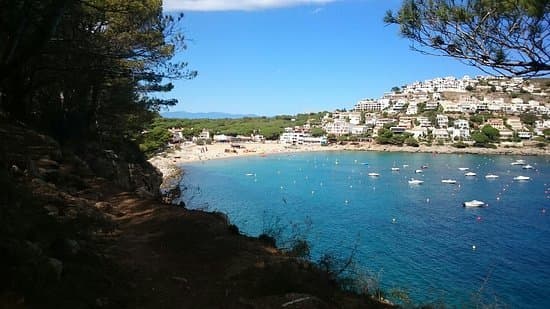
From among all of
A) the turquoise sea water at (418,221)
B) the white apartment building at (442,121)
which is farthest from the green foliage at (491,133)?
the turquoise sea water at (418,221)

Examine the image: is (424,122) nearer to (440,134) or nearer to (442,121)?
(442,121)

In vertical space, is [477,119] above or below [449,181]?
above

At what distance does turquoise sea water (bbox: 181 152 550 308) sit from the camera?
17344 mm

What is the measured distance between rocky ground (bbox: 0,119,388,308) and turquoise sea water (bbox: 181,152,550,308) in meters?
2.00

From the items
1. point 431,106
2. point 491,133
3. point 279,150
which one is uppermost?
point 431,106

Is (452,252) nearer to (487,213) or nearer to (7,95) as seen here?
(487,213)

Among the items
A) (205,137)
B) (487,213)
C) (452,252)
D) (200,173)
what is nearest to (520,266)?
(452,252)

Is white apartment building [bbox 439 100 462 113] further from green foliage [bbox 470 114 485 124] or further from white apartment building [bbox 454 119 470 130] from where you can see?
white apartment building [bbox 454 119 470 130]

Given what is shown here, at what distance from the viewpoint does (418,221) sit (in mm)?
29547

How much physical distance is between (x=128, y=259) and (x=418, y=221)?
26.8m

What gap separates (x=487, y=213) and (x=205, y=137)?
9111 centimetres

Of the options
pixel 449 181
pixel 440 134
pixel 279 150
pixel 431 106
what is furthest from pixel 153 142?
pixel 431 106

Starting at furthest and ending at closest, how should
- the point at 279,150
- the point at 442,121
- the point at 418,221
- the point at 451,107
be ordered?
the point at 451,107 → the point at 442,121 → the point at 279,150 → the point at 418,221

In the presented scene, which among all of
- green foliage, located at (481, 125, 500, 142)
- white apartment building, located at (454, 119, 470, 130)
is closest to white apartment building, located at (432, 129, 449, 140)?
white apartment building, located at (454, 119, 470, 130)
